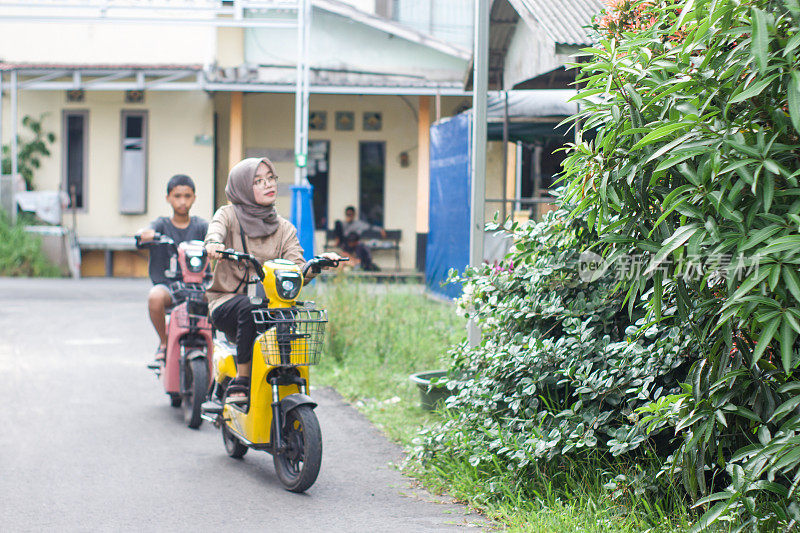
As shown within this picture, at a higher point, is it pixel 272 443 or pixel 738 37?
pixel 738 37

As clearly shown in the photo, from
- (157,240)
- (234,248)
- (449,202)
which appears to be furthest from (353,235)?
(234,248)

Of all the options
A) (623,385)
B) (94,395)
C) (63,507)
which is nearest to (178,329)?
(94,395)

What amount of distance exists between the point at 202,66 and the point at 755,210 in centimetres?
1824

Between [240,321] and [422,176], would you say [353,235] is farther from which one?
[240,321]

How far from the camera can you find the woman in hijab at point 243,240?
567 centimetres

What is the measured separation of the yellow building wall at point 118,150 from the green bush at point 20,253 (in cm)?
220

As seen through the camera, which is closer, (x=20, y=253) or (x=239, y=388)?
(x=239, y=388)

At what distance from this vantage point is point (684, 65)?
335cm

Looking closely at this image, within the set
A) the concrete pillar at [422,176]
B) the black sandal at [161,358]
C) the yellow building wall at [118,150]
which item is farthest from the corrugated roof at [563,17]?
the yellow building wall at [118,150]

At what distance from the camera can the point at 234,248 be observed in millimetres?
5871

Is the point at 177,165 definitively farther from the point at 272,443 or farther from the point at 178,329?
the point at 272,443

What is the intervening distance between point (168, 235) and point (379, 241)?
14.1m

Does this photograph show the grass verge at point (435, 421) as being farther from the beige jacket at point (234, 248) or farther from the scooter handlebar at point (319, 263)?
the beige jacket at point (234, 248)

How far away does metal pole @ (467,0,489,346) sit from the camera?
6008 mm
